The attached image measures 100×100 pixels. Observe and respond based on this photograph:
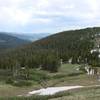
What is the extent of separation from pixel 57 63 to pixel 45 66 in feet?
34.9

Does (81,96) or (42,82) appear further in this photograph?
(42,82)

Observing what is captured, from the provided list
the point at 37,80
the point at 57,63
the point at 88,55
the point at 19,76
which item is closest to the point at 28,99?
the point at 37,80

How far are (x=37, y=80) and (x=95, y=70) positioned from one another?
28.0 metres

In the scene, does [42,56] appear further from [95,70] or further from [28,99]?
[28,99]

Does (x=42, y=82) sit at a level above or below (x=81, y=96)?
below

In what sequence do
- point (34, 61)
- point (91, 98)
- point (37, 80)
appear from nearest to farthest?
point (91, 98) → point (37, 80) → point (34, 61)

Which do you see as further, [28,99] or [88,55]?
[88,55]

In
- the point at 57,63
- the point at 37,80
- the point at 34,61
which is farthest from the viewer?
the point at 34,61

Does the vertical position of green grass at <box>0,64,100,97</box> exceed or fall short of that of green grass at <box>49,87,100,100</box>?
it falls short

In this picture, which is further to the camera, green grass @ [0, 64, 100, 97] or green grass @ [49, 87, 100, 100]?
green grass @ [0, 64, 100, 97]

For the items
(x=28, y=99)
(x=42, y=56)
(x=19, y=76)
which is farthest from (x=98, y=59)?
(x=28, y=99)

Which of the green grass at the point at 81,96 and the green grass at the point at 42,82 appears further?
the green grass at the point at 42,82

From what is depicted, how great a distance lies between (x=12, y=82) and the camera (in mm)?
125750

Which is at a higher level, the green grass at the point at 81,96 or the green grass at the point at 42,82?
the green grass at the point at 81,96
